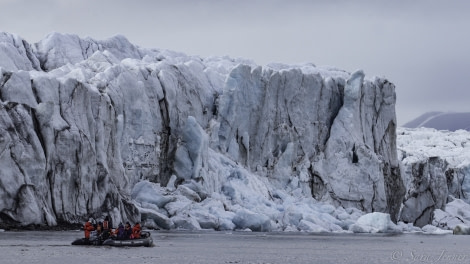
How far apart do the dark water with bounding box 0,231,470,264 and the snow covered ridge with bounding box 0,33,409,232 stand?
189 inches

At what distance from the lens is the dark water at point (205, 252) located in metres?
35.6

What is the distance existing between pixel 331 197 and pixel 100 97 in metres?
30.3

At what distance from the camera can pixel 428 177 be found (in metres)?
93.0

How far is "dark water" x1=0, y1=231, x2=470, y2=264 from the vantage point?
35594mm

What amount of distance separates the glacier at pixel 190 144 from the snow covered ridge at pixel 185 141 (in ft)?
0.38

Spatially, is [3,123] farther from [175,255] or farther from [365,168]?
[365,168]

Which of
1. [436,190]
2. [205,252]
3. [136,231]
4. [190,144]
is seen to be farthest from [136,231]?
[436,190]

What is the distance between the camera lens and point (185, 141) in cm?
7219

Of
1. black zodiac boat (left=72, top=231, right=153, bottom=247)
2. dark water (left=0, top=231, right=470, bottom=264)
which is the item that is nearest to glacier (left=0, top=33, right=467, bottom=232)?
dark water (left=0, top=231, right=470, bottom=264)

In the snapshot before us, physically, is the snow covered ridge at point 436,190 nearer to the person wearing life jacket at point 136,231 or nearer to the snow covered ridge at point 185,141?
the snow covered ridge at point 185,141

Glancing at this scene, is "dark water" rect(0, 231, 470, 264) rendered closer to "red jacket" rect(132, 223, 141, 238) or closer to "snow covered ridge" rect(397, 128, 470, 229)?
"red jacket" rect(132, 223, 141, 238)

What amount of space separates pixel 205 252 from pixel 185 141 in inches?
1228

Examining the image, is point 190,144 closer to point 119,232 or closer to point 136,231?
point 136,231

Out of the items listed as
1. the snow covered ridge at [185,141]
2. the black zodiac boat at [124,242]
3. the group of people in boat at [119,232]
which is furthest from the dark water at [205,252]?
the snow covered ridge at [185,141]
